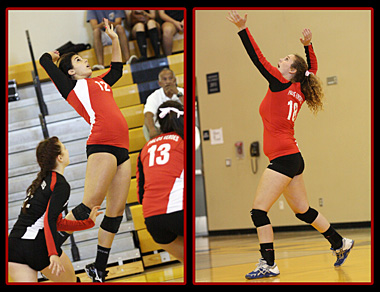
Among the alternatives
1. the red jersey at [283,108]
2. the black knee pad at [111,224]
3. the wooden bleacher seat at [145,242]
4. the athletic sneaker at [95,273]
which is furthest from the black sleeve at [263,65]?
the athletic sneaker at [95,273]

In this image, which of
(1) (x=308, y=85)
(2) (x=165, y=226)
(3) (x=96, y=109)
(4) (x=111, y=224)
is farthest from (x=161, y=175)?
(1) (x=308, y=85)

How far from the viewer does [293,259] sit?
3.32 m

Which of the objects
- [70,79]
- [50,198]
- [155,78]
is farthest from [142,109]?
[50,198]

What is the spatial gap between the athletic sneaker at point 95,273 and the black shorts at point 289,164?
108cm

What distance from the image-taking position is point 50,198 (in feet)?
10.1

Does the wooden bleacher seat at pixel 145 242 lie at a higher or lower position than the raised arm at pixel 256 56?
lower

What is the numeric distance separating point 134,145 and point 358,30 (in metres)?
1.39

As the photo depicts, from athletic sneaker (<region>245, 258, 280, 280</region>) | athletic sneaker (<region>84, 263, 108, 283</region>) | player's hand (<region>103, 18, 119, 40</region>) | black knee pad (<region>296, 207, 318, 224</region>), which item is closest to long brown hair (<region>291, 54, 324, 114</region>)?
black knee pad (<region>296, 207, 318, 224</region>)

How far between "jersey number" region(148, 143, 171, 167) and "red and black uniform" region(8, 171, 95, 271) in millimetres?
462

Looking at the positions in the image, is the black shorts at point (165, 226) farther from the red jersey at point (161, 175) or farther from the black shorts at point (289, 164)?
the black shorts at point (289, 164)

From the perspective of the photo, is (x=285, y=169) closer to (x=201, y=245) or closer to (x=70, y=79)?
(x=201, y=245)

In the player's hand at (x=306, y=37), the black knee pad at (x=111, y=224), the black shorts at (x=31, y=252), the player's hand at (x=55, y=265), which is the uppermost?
the player's hand at (x=306, y=37)

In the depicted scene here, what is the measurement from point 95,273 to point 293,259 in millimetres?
1107

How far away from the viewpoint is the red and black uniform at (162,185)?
306 centimetres
